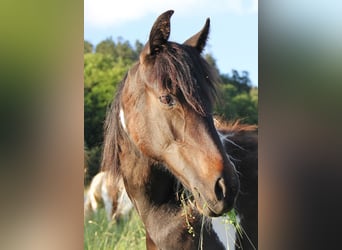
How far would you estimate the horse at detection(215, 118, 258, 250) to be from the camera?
354cm

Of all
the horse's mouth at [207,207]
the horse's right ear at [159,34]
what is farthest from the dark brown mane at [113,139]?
the horse's mouth at [207,207]

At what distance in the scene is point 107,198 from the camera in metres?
3.48

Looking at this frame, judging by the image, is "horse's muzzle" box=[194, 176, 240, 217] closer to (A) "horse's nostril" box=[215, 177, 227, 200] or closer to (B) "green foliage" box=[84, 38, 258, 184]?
(A) "horse's nostril" box=[215, 177, 227, 200]

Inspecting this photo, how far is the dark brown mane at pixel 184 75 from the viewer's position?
3.23 metres

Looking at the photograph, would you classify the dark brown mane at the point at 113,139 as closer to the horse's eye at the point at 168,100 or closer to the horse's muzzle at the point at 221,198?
the horse's eye at the point at 168,100

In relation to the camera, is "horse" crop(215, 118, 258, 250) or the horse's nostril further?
"horse" crop(215, 118, 258, 250)

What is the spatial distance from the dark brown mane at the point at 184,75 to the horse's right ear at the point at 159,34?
4 cm

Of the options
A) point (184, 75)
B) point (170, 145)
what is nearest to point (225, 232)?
point (170, 145)

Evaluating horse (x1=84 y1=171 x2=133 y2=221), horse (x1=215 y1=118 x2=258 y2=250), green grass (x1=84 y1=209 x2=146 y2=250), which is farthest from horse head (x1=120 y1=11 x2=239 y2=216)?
green grass (x1=84 y1=209 x2=146 y2=250)

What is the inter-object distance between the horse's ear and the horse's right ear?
175 mm

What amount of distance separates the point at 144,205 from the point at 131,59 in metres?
0.98
